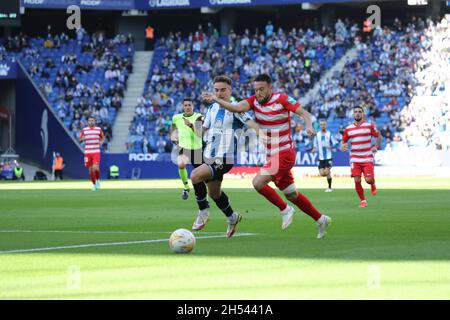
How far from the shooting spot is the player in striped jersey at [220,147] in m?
15.5

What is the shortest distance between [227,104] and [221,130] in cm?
151

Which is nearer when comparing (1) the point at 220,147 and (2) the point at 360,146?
(1) the point at 220,147

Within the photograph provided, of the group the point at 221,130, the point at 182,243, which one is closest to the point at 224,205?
the point at 221,130

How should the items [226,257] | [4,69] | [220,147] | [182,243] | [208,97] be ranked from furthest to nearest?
[4,69] → [220,147] → [208,97] → [182,243] → [226,257]

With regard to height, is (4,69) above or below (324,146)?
above

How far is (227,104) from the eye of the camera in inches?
577

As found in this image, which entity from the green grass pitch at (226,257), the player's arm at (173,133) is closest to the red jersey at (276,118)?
the green grass pitch at (226,257)

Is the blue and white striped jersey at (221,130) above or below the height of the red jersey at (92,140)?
above

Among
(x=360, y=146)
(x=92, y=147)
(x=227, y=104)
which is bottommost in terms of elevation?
(x=92, y=147)

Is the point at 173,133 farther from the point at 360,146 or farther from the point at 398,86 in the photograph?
the point at 398,86

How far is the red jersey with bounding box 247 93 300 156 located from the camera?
590 inches

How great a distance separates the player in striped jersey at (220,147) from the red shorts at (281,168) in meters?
0.74

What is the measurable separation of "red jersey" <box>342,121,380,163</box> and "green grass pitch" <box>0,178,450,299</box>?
3094mm

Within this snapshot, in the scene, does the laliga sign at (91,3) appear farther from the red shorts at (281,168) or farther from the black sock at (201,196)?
the red shorts at (281,168)
